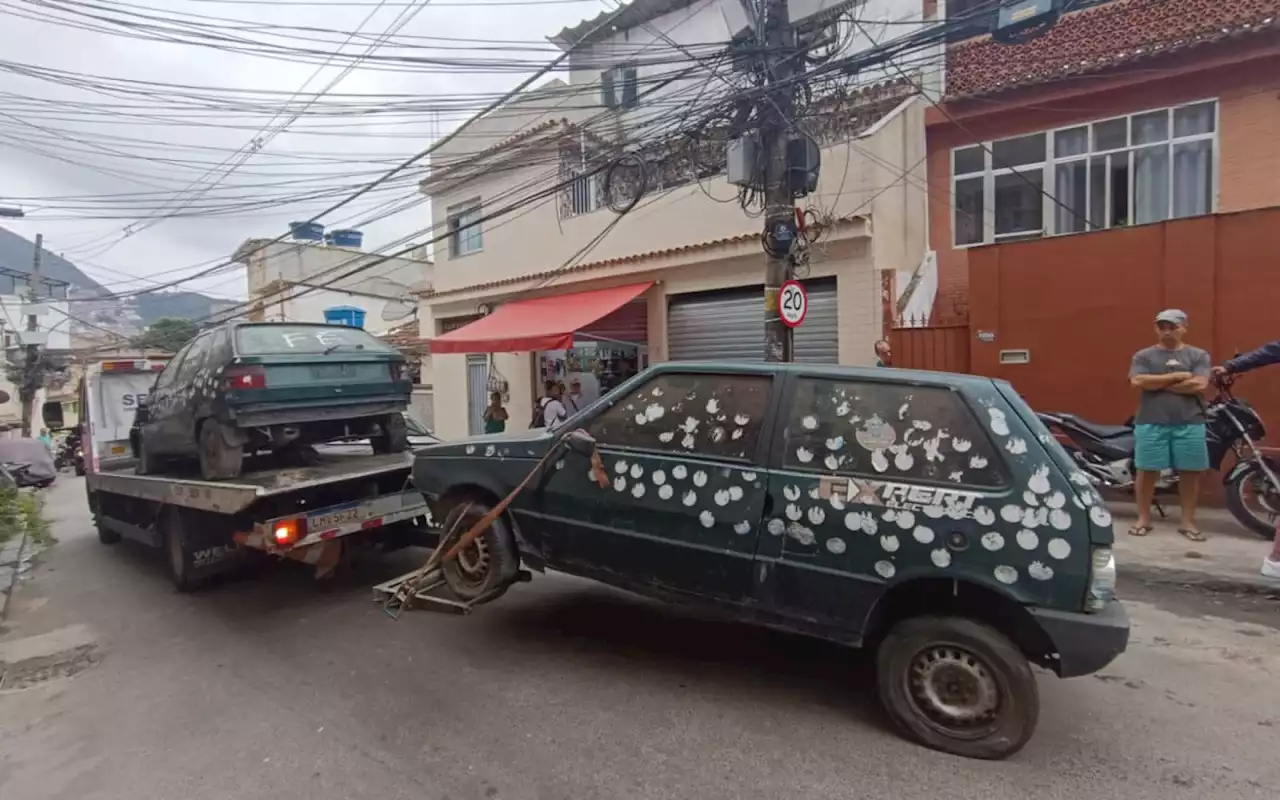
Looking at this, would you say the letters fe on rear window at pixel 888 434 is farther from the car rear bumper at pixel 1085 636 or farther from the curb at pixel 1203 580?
the curb at pixel 1203 580

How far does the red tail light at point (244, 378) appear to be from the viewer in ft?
17.8

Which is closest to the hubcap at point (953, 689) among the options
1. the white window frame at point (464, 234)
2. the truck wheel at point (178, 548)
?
the truck wheel at point (178, 548)

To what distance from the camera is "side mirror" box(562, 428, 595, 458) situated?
392cm

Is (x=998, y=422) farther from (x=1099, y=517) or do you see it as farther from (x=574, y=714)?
(x=574, y=714)

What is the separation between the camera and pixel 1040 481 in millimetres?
2963

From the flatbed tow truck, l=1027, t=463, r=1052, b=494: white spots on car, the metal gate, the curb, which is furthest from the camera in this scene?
the metal gate

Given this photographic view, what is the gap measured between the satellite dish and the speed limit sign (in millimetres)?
18888

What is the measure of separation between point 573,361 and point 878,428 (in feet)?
→ 35.7

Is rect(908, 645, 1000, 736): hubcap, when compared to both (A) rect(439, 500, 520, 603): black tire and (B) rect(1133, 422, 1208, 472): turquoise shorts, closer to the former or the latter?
(A) rect(439, 500, 520, 603): black tire

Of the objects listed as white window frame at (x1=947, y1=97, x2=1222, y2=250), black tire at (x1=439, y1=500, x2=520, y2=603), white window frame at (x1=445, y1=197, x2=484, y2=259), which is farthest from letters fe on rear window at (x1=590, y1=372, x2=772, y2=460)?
white window frame at (x1=445, y1=197, x2=484, y2=259)

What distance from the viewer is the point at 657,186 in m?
12.5

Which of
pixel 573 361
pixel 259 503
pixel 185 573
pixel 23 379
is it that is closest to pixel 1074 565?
pixel 259 503

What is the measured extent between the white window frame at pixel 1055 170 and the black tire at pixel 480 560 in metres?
8.21

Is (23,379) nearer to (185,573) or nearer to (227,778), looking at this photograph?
(185,573)
